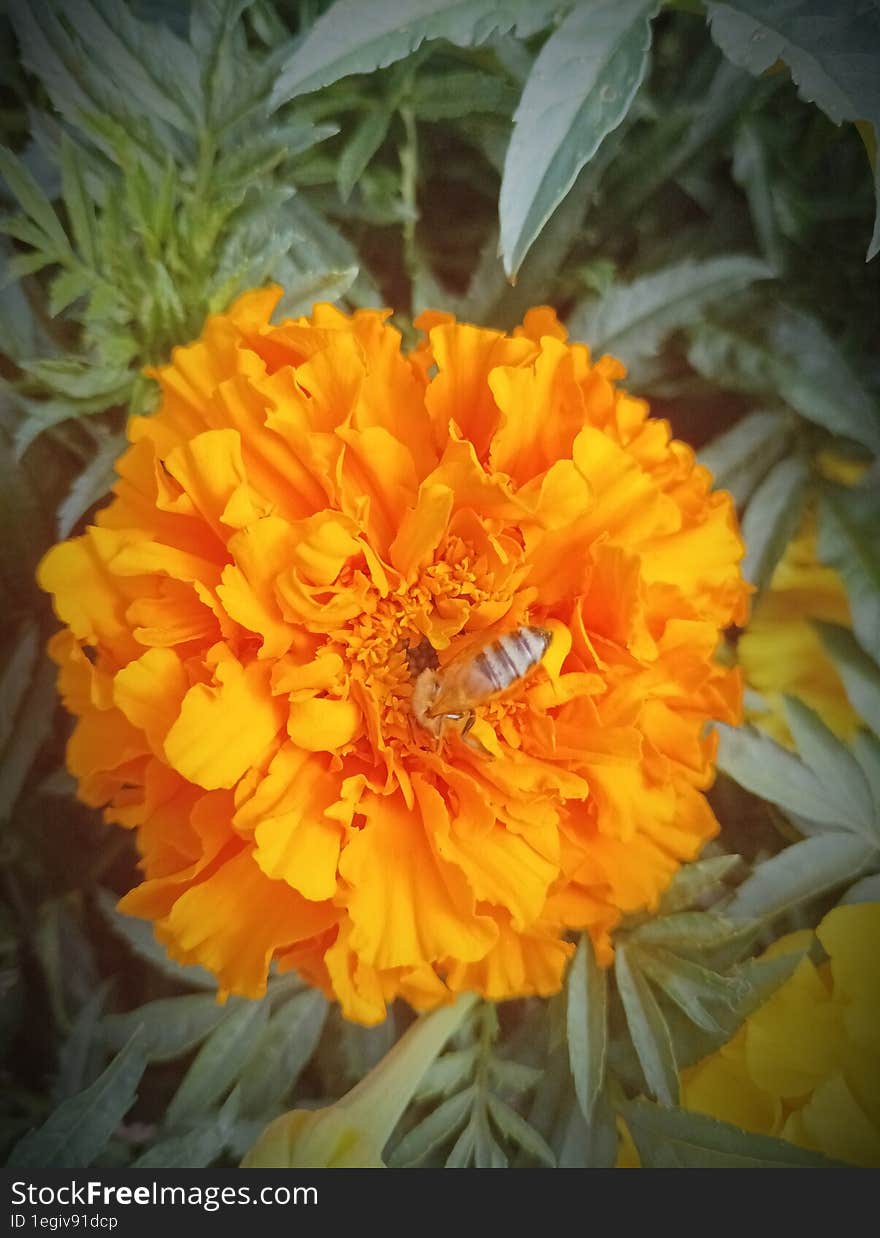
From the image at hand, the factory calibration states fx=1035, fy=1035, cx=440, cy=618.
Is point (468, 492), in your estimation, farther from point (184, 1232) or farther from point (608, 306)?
point (184, 1232)

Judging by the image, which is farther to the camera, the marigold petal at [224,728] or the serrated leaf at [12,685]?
the serrated leaf at [12,685]

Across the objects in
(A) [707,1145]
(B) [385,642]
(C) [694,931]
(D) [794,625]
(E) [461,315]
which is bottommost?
(A) [707,1145]

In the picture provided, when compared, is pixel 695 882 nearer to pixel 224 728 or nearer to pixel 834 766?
pixel 834 766

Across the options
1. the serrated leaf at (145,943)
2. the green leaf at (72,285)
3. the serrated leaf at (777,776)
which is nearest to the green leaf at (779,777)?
the serrated leaf at (777,776)

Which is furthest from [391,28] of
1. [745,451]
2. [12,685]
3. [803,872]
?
→ [803,872]

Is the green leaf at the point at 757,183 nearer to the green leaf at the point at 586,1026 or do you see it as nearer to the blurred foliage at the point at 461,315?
the blurred foliage at the point at 461,315

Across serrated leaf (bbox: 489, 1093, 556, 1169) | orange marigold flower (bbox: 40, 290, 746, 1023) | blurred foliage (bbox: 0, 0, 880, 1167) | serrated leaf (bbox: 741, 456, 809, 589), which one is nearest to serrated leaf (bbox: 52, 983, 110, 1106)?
blurred foliage (bbox: 0, 0, 880, 1167)

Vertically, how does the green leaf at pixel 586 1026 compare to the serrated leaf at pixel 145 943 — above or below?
below
